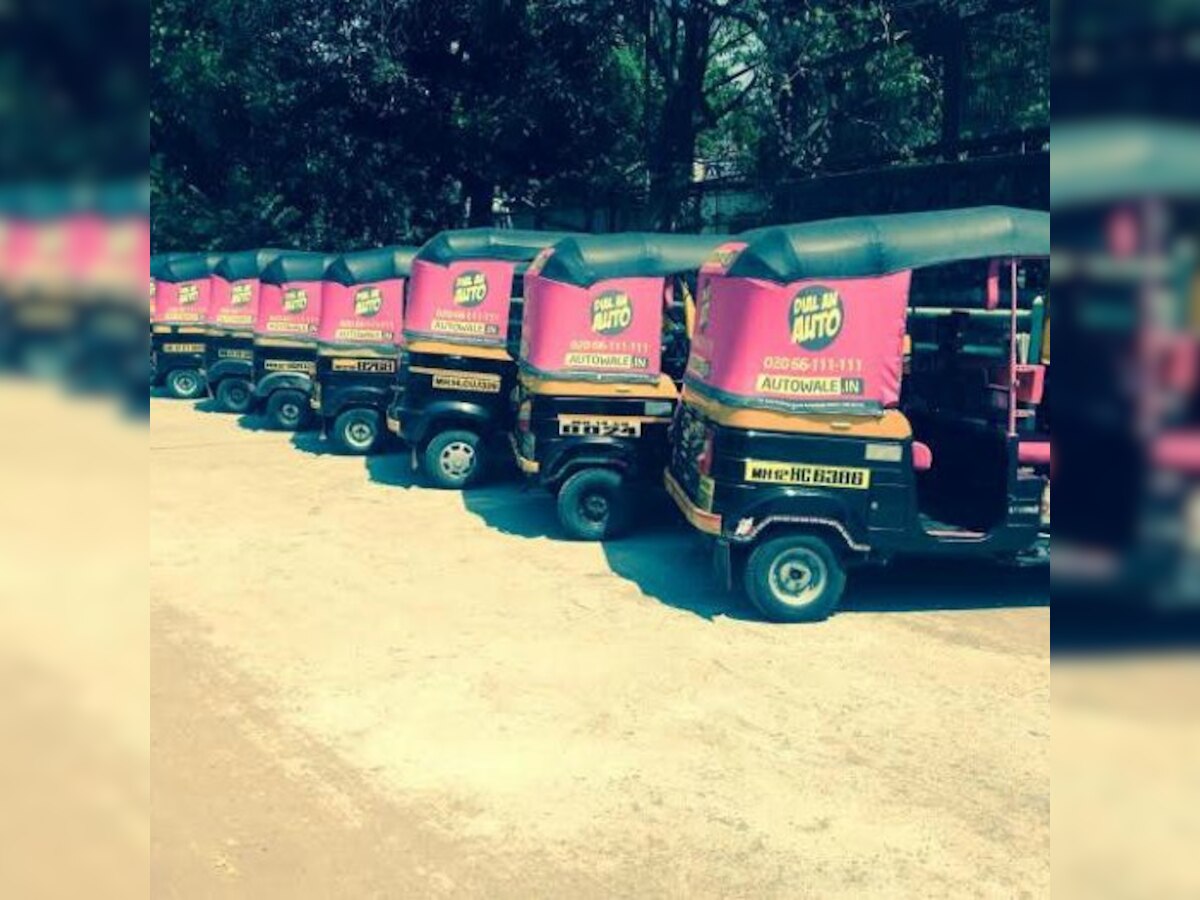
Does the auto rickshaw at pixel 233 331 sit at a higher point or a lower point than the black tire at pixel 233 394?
higher

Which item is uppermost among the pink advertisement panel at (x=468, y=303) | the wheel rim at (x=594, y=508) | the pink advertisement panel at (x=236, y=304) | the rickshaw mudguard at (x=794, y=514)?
the pink advertisement panel at (x=236, y=304)

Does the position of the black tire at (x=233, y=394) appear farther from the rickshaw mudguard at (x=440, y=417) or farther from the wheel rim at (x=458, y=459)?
the wheel rim at (x=458, y=459)

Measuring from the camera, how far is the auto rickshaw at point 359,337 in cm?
1280

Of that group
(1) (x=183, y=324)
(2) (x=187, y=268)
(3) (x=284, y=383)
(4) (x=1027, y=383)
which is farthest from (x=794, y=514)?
(2) (x=187, y=268)

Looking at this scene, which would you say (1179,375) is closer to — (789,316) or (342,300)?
(789,316)

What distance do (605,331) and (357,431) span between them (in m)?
5.18

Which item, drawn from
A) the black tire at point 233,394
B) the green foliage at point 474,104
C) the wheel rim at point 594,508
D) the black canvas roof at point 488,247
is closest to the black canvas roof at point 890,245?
the wheel rim at point 594,508

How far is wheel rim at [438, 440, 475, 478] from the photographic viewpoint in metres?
11.0

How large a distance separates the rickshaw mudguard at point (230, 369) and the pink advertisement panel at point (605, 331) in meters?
9.26

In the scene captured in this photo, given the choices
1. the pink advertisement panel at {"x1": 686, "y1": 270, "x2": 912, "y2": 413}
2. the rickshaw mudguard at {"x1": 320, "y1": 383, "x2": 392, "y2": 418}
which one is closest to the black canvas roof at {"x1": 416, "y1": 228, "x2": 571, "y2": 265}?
the rickshaw mudguard at {"x1": 320, "y1": 383, "x2": 392, "y2": 418}

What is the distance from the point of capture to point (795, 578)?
6.97 metres

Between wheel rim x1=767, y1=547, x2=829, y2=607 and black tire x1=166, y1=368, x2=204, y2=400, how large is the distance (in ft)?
46.3

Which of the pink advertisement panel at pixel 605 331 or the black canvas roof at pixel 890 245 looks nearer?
the black canvas roof at pixel 890 245

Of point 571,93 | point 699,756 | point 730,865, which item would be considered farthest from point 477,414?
point 571,93
